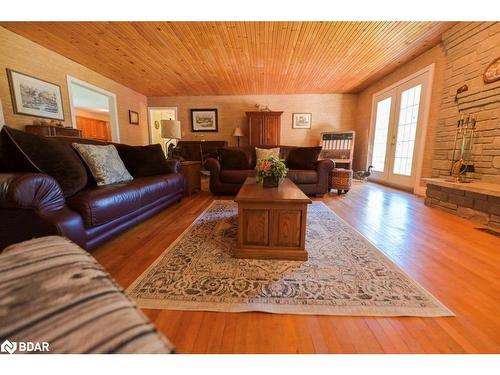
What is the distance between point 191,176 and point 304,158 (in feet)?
6.39

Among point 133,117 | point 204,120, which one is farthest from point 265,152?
point 133,117

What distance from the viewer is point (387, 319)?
3.12 feet

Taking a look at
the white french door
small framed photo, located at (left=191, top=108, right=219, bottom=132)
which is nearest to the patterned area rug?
the white french door

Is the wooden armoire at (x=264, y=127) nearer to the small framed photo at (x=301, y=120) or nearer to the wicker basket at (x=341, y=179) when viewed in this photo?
the small framed photo at (x=301, y=120)

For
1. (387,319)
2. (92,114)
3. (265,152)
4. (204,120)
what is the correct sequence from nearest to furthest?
(387,319)
(265,152)
(204,120)
(92,114)

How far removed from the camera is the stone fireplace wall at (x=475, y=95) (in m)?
2.33

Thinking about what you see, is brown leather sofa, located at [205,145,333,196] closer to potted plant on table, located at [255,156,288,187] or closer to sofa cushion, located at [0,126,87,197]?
potted plant on table, located at [255,156,288,187]

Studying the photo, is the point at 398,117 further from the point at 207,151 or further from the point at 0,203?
the point at 0,203

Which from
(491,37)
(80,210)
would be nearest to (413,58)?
(491,37)

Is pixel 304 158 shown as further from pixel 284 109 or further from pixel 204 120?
pixel 204 120

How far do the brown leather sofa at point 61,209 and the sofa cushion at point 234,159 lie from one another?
5.62ft

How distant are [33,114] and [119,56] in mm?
1600

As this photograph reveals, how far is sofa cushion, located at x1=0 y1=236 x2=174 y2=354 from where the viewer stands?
394 mm

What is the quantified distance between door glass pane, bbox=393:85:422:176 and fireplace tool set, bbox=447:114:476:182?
3.29 feet
